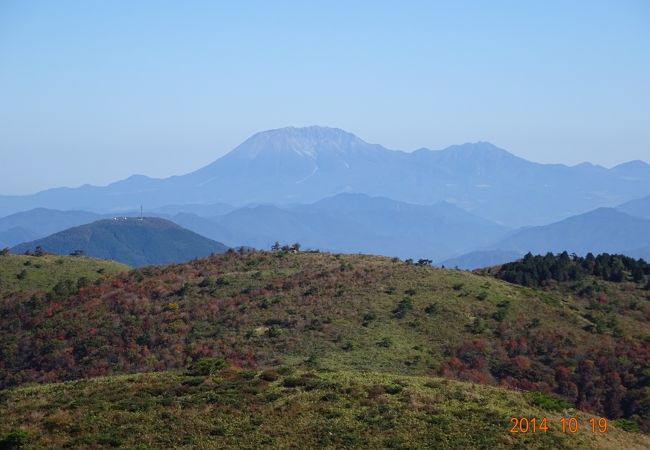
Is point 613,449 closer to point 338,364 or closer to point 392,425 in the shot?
point 392,425

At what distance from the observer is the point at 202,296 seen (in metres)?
68.1

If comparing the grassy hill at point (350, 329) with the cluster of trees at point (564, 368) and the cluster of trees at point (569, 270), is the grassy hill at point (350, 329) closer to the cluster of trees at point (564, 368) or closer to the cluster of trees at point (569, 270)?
the cluster of trees at point (564, 368)

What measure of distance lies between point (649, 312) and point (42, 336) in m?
48.6

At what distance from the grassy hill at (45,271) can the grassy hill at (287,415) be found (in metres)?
44.5

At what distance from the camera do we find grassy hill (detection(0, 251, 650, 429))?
5312 centimetres

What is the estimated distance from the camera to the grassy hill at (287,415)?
2900cm

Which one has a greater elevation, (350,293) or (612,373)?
(350,293)

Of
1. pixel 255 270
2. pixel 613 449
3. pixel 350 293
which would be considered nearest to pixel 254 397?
pixel 613 449

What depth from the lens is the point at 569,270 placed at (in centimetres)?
8006

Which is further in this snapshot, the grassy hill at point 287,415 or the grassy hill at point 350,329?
the grassy hill at point 350,329

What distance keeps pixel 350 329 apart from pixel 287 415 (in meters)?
26.9
